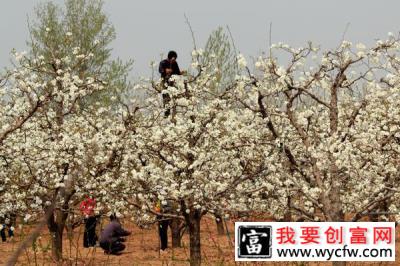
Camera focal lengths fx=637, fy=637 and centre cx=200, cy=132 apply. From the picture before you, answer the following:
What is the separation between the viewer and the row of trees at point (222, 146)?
32.6ft

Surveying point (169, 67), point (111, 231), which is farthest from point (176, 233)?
point (169, 67)

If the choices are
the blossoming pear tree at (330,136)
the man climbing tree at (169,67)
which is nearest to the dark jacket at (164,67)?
the man climbing tree at (169,67)

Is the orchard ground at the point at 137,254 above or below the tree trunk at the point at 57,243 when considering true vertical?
below

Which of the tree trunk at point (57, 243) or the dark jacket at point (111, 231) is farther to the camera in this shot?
the dark jacket at point (111, 231)

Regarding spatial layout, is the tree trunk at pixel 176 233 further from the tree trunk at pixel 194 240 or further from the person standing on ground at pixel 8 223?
the tree trunk at pixel 194 240

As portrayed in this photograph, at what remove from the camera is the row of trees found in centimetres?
992

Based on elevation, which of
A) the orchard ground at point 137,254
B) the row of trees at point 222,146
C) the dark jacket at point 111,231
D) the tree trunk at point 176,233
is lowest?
the orchard ground at point 137,254

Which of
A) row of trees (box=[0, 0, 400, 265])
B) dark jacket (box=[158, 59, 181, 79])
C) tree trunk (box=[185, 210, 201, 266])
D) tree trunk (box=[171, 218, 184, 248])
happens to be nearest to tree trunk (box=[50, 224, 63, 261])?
row of trees (box=[0, 0, 400, 265])

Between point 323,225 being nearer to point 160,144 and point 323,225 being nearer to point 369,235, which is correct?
point 369,235

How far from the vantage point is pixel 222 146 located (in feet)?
36.1

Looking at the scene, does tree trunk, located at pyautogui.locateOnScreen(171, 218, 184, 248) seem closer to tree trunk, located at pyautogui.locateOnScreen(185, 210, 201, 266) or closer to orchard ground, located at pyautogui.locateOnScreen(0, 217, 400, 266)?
orchard ground, located at pyautogui.locateOnScreen(0, 217, 400, 266)

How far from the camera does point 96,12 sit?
115ft

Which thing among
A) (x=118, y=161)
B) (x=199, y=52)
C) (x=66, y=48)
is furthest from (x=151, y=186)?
(x=66, y=48)

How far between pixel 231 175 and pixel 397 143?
3074 mm
